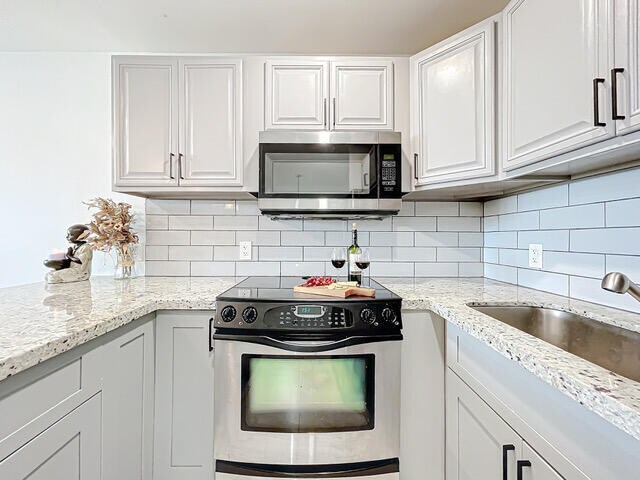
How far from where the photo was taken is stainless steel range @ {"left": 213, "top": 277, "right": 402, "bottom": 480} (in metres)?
1.47

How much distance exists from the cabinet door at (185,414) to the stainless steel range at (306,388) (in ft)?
0.35

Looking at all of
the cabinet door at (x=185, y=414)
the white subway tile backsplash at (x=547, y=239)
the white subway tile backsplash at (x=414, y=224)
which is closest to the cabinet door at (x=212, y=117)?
the cabinet door at (x=185, y=414)

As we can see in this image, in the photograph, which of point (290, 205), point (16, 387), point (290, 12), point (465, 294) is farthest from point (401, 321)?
point (290, 12)

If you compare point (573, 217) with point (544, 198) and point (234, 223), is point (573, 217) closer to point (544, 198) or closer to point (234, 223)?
point (544, 198)

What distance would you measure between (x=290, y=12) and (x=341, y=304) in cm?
146

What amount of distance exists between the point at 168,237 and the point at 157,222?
11 centimetres

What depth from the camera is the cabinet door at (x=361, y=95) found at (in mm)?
1908

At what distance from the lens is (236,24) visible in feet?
6.52

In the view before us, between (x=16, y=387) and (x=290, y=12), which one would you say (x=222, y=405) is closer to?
(x=16, y=387)

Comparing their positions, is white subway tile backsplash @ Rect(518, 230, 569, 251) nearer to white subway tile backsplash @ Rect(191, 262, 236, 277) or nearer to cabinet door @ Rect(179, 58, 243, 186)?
cabinet door @ Rect(179, 58, 243, 186)

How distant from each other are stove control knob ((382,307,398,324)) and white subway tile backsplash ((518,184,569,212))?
896 millimetres

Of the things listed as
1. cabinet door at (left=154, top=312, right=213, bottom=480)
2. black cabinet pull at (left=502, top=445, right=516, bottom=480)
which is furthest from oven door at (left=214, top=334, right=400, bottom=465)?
black cabinet pull at (left=502, top=445, right=516, bottom=480)

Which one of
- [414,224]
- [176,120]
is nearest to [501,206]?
[414,224]

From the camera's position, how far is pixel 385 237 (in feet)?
7.50
